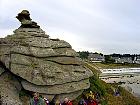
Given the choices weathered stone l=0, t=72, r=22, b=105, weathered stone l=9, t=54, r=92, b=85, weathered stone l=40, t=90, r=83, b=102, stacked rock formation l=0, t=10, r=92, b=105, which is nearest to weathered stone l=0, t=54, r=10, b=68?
stacked rock formation l=0, t=10, r=92, b=105

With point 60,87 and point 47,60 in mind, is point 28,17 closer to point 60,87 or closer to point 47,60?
point 47,60

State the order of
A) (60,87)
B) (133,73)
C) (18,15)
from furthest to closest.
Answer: (133,73) → (18,15) → (60,87)

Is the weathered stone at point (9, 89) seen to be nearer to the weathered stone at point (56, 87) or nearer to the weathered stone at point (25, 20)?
the weathered stone at point (56, 87)

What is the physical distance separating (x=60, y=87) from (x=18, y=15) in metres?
7.60

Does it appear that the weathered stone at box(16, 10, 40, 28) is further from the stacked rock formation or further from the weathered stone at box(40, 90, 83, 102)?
the weathered stone at box(40, 90, 83, 102)

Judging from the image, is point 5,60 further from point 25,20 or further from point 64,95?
point 25,20

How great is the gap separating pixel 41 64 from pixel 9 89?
2764 millimetres

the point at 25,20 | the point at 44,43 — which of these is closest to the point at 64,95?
the point at 44,43

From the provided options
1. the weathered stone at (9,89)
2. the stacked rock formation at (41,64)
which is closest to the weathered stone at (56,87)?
the stacked rock formation at (41,64)

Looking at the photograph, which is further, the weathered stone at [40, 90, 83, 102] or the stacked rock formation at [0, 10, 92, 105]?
the weathered stone at [40, 90, 83, 102]

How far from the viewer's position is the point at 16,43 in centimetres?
2888

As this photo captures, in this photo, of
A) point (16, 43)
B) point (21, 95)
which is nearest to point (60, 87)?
point (21, 95)

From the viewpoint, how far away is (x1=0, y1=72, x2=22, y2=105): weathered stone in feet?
83.1

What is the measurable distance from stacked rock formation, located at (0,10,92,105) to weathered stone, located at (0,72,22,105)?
111mm
